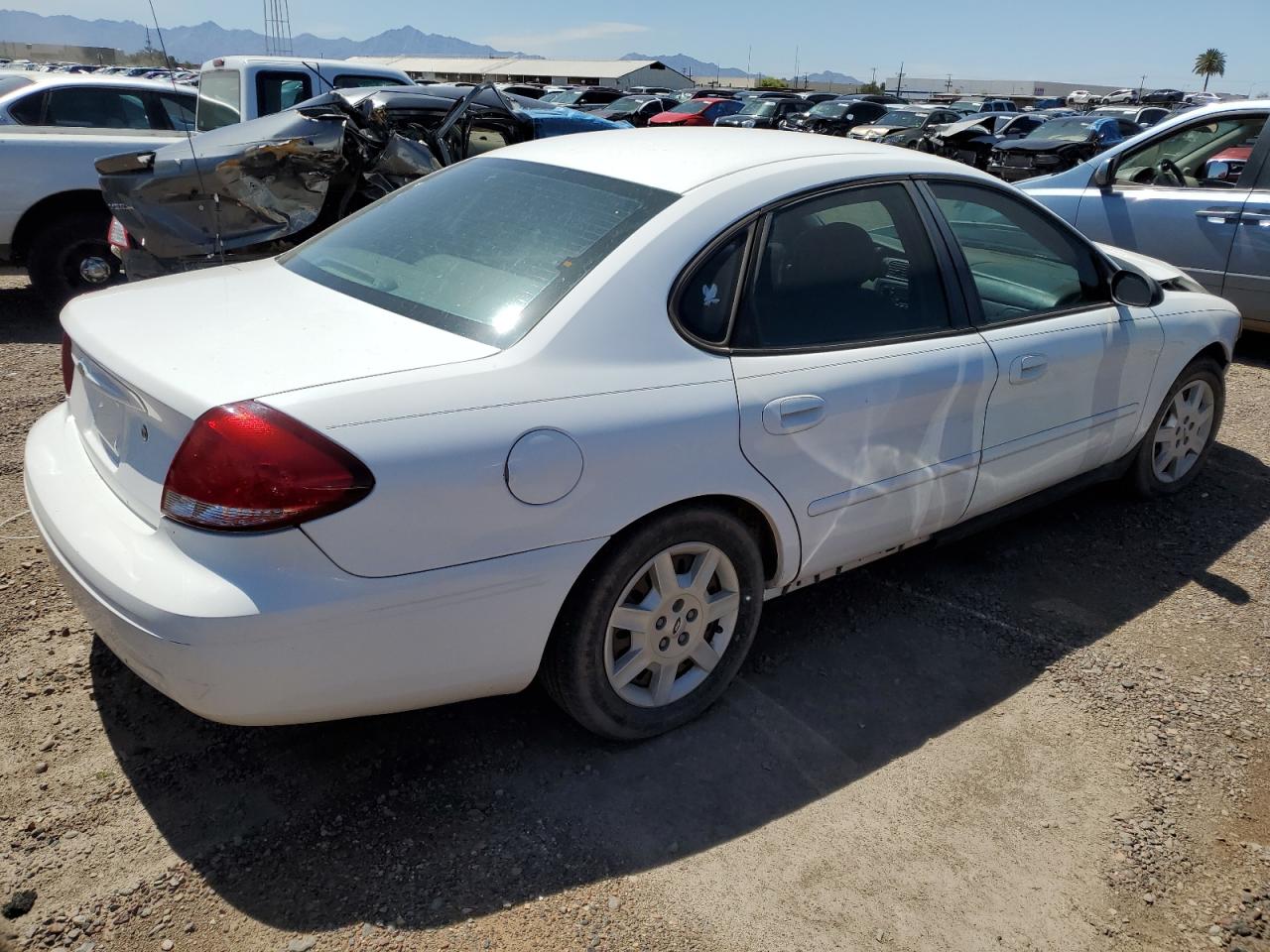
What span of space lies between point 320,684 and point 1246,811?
2474 mm

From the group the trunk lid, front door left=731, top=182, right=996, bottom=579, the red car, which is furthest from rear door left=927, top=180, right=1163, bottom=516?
the red car

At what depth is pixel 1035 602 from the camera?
12.4 ft

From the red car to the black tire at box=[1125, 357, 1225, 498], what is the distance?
2334 cm

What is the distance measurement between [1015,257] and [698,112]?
28.4 meters

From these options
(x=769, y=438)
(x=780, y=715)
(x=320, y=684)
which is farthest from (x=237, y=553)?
(x=780, y=715)

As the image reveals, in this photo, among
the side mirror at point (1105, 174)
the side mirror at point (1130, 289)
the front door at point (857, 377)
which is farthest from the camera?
the side mirror at point (1105, 174)

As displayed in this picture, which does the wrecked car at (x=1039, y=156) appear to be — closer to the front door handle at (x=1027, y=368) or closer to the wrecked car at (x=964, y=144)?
the wrecked car at (x=964, y=144)

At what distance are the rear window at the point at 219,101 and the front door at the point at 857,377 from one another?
6951mm

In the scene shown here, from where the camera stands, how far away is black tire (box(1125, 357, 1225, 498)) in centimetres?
438

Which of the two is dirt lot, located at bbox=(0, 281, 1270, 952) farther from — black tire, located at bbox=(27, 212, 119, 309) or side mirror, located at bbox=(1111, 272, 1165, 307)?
black tire, located at bbox=(27, 212, 119, 309)

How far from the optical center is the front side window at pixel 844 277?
286 centimetres

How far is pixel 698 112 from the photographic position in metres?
30.3

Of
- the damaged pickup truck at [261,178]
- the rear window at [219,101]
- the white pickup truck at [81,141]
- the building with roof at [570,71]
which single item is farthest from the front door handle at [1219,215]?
the building with roof at [570,71]

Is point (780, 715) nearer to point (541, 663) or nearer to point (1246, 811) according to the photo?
point (541, 663)
